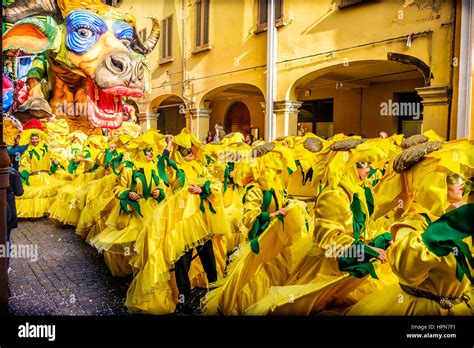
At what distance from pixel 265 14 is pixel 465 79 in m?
2.46

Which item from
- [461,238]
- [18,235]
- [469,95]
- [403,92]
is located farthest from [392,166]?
[403,92]

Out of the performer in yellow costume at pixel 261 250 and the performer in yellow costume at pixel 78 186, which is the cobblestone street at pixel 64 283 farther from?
the performer in yellow costume at pixel 261 250

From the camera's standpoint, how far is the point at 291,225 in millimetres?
3012

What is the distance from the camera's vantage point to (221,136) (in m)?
5.10

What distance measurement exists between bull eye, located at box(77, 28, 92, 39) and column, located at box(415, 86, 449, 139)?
3885mm

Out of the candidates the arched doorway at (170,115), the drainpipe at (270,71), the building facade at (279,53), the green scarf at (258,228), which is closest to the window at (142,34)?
the building facade at (279,53)

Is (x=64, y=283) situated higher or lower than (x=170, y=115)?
lower

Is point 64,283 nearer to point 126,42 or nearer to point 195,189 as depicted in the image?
point 195,189

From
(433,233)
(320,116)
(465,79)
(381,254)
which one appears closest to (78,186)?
(320,116)

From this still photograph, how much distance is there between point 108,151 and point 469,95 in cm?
484

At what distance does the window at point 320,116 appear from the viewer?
310 inches

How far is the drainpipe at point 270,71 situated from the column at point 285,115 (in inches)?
3.0

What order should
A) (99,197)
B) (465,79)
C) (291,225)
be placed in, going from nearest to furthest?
(291,225) → (465,79) → (99,197)

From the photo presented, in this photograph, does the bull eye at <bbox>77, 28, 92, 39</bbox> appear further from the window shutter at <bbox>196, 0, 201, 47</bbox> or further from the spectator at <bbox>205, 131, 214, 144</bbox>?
the spectator at <bbox>205, 131, 214, 144</bbox>
